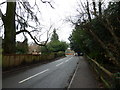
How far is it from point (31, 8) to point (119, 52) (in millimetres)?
14105

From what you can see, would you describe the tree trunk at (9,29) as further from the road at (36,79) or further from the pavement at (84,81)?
the pavement at (84,81)

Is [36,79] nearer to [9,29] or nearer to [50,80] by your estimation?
[50,80]

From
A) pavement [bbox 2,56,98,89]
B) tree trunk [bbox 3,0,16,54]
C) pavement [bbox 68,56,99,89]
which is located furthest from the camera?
tree trunk [bbox 3,0,16,54]

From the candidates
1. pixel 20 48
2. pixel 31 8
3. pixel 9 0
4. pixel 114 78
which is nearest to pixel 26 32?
pixel 31 8

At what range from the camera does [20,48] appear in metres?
24.0

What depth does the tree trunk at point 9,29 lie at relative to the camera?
1429 cm

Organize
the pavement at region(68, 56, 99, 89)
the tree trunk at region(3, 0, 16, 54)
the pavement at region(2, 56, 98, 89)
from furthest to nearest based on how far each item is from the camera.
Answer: the tree trunk at region(3, 0, 16, 54)
the pavement at region(2, 56, 98, 89)
the pavement at region(68, 56, 99, 89)

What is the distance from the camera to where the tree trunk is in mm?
14289

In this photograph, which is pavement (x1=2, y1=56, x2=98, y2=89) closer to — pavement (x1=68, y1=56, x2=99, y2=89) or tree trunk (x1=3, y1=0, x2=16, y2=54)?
pavement (x1=68, y1=56, x2=99, y2=89)

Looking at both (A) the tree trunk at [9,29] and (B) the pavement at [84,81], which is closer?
(B) the pavement at [84,81]

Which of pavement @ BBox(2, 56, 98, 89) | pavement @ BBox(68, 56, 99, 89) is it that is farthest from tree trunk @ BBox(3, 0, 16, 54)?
pavement @ BBox(68, 56, 99, 89)

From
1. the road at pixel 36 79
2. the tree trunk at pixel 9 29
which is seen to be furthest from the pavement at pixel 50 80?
the tree trunk at pixel 9 29

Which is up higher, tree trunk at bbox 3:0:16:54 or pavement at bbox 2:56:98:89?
tree trunk at bbox 3:0:16:54

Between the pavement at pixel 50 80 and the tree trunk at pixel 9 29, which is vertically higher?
the tree trunk at pixel 9 29
